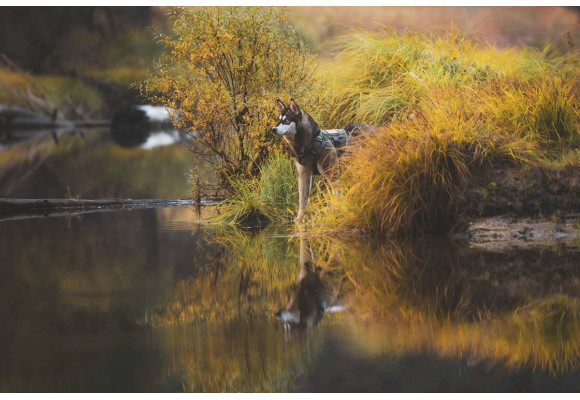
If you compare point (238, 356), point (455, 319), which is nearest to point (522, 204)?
point (455, 319)

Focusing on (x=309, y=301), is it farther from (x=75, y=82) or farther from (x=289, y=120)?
(x=75, y=82)

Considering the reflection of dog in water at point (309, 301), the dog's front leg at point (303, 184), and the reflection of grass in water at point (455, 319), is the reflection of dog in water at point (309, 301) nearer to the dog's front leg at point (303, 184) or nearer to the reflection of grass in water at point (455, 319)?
the reflection of grass in water at point (455, 319)

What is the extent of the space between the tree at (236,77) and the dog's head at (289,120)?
1438mm

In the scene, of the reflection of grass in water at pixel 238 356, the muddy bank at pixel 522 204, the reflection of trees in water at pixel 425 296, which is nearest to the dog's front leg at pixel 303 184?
the reflection of trees in water at pixel 425 296

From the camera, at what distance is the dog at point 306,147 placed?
7.40 m

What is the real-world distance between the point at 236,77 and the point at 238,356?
6010 mm

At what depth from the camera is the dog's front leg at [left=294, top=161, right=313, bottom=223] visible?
769cm

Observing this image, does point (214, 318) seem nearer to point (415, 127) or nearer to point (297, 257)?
point (297, 257)

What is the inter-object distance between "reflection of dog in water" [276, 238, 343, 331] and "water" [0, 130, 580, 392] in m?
0.02

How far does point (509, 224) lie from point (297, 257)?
2.01 metres

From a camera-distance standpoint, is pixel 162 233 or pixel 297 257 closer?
pixel 297 257

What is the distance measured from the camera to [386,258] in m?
6.00

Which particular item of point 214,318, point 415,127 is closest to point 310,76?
point 415,127

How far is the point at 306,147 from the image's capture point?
7570 mm
